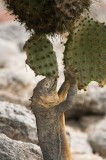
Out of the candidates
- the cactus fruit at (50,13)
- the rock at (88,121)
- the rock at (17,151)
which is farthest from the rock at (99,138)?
the cactus fruit at (50,13)

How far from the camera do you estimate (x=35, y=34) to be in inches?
257

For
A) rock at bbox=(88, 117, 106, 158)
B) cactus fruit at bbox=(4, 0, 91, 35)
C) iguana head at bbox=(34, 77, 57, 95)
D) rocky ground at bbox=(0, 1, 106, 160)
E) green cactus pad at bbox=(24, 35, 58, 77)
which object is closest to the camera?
cactus fruit at bbox=(4, 0, 91, 35)

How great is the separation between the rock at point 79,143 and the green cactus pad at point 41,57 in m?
3.88

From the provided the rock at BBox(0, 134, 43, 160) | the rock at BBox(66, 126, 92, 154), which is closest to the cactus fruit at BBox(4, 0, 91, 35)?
the rock at BBox(0, 134, 43, 160)

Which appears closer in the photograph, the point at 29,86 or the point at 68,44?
the point at 68,44

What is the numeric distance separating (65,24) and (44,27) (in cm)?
19

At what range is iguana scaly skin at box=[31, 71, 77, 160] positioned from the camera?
675cm

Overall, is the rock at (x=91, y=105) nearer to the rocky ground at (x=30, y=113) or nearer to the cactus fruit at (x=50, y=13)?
the rocky ground at (x=30, y=113)

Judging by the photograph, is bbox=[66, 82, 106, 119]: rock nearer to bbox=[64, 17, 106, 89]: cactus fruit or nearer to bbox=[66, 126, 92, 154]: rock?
bbox=[66, 126, 92, 154]: rock

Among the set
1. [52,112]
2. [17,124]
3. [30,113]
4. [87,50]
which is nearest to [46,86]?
[52,112]

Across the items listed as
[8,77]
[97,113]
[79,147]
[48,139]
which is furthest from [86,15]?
[97,113]

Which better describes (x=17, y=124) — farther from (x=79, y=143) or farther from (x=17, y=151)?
(x=79, y=143)

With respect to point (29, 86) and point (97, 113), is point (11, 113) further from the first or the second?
point (97, 113)

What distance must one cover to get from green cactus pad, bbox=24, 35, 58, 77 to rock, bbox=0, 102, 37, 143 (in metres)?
1.48
